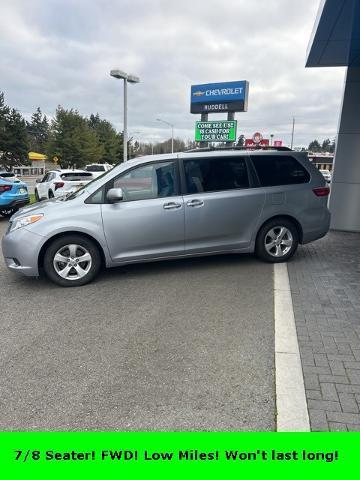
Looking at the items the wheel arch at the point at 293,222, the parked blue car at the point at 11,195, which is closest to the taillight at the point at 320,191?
the wheel arch at the point at 293,222

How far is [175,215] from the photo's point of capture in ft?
17.4

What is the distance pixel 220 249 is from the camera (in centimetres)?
570

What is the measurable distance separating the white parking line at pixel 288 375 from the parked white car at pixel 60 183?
36.2ft

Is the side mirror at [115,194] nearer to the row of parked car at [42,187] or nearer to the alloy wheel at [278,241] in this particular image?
the alloy wheel at [278,241]

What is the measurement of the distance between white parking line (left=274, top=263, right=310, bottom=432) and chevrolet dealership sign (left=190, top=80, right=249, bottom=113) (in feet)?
61.8

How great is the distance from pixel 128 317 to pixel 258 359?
5.16 ft

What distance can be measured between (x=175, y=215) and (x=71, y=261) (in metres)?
1.63

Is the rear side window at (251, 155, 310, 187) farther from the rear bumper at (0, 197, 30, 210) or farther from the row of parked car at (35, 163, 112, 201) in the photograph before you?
the row of parked car at (35, 163, 112, 201)

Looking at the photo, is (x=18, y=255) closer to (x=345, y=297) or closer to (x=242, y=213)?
(x=242, y=213)

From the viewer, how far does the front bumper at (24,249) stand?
4840 millimetres

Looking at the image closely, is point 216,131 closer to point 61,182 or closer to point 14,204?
point 61,182

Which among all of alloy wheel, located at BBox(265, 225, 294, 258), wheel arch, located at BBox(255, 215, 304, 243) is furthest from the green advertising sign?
alloy wheel, located at BBox(265, 225, 294, 258)

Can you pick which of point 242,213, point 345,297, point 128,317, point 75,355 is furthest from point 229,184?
point 75,355

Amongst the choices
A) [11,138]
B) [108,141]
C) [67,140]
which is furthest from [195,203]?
[108,141]
